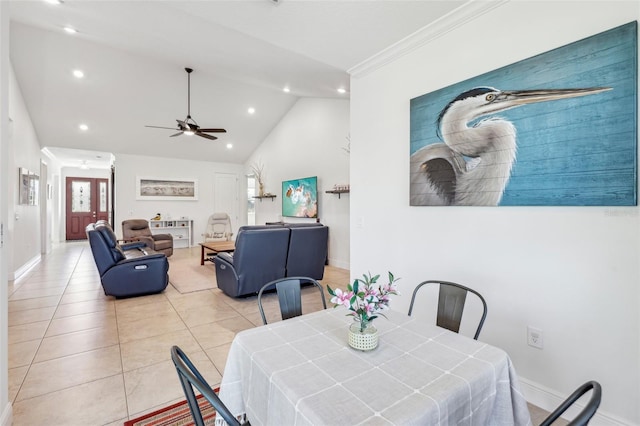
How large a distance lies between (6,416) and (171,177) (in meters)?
8.23

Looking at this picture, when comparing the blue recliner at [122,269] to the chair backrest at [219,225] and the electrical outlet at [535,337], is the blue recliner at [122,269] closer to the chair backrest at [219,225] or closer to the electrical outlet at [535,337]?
the electrical outlet at [535,337]

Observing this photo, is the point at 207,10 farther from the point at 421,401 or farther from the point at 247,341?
the point at 421,401

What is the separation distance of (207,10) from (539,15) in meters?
2.34

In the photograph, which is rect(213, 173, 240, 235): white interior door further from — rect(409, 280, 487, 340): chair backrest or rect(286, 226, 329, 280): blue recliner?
rect(409, 280, 487, 340): chair backrest

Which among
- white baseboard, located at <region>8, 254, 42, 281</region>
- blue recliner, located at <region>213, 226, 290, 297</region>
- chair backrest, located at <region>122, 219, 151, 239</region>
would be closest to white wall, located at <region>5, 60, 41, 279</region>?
white baseboard, located at <region>8, 254, 42, 281</region>

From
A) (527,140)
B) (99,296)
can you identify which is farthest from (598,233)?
(99,296)

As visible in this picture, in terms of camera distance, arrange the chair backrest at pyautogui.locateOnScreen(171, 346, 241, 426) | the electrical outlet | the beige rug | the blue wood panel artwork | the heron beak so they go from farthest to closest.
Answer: the beige rug → the electrical outlet → the heron beak → the blue wood panel artwork → the chair backrest at pyautogui.locateOnScreen(171, 346, 241, 426)

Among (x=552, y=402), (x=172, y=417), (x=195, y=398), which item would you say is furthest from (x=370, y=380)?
(x=552, y=402)

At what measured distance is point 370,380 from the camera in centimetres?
106

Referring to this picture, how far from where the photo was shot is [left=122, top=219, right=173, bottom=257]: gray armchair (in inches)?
276

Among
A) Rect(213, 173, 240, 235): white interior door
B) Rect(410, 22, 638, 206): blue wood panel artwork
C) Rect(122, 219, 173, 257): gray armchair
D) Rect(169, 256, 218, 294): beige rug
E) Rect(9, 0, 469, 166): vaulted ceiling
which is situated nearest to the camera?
Rect(410, 22, 638, 206): blue wood panel artwork

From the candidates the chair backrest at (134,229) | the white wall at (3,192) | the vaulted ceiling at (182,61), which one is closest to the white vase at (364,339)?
the white wall at (3,192)

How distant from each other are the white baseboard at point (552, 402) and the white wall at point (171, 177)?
9192 millimetres

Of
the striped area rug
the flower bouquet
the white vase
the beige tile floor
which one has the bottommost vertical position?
the striped area rug
